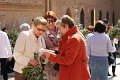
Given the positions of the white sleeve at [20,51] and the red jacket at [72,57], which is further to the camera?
the white sleeve at [20,51]

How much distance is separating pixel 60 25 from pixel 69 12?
21.1m

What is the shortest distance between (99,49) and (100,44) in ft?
0.40

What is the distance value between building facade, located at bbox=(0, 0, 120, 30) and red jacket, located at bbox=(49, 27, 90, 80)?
622 cm

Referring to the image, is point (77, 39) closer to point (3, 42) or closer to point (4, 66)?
point (3, 42)

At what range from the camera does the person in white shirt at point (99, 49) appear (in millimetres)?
8047

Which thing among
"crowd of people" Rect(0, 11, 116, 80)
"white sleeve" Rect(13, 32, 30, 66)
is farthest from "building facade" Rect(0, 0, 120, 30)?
"white sleeve" Rect(13, 32, 30, 66)

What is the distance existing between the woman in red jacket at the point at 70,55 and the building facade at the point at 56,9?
245 inches

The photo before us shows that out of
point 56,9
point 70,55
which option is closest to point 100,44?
point 70,55

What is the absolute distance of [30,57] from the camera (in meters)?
5.80

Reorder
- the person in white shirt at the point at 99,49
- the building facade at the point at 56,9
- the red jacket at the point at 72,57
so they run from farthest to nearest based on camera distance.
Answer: the building facade at the point at 56,9
the person in white shirt at the point at 99,49
the red jacket at the point at 72,57

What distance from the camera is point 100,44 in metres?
8.05

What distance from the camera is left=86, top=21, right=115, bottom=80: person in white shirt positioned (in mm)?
8047

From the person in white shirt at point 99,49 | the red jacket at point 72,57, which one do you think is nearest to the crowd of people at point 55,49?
the red jacket at point 72,57

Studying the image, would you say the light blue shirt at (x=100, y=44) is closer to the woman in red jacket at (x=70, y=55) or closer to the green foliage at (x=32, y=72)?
the woman in red jacket at (x=70, y=55)
